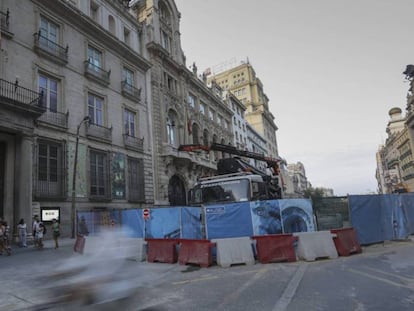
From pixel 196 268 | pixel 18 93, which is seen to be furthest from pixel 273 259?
pixel 18 93

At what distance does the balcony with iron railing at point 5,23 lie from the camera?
17.4 meters

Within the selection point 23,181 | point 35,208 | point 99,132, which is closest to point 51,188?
point 35,208

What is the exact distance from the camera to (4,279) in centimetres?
878

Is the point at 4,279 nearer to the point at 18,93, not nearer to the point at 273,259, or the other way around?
the point at 273,259

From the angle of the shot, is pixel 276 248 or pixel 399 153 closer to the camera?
pixel 276 248

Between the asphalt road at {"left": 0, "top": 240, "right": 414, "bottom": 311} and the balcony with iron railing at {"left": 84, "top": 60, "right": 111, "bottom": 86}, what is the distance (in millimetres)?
15507

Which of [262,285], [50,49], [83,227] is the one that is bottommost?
[262,285]

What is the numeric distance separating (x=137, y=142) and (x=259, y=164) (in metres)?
37.3

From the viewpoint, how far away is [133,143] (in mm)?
26391

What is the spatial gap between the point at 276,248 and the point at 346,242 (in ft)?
9.49

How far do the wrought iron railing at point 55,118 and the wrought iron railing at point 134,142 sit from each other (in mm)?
5955

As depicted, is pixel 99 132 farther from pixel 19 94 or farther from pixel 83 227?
pixel 83 227

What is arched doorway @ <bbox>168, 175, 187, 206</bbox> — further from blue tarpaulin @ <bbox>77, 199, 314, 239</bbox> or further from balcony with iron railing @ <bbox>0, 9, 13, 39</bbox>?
balcony with iron railing @ <bbox>0, 9, 13, 39</bbox>

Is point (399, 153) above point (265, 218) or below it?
above
